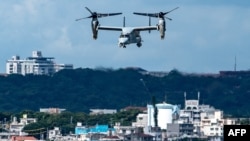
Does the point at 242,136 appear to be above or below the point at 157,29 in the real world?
below

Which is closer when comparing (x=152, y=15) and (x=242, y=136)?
(x=242, y=136)

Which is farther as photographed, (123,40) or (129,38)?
(129,38)

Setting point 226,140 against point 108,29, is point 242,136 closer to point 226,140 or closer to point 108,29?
point 226,140

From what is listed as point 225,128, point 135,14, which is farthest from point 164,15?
point 225,128

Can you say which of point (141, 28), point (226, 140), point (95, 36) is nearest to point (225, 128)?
point (226, 140)

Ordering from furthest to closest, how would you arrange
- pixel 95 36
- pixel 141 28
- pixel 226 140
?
1. pixel 141 28
2. pixel 95 36
3. pixel 226 140

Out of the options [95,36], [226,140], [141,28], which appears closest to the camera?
[226,140]

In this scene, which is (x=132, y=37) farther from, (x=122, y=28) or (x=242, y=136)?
(x=242, y=136)

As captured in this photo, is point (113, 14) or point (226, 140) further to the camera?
point (113, 14)

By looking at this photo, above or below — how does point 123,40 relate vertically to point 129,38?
below
